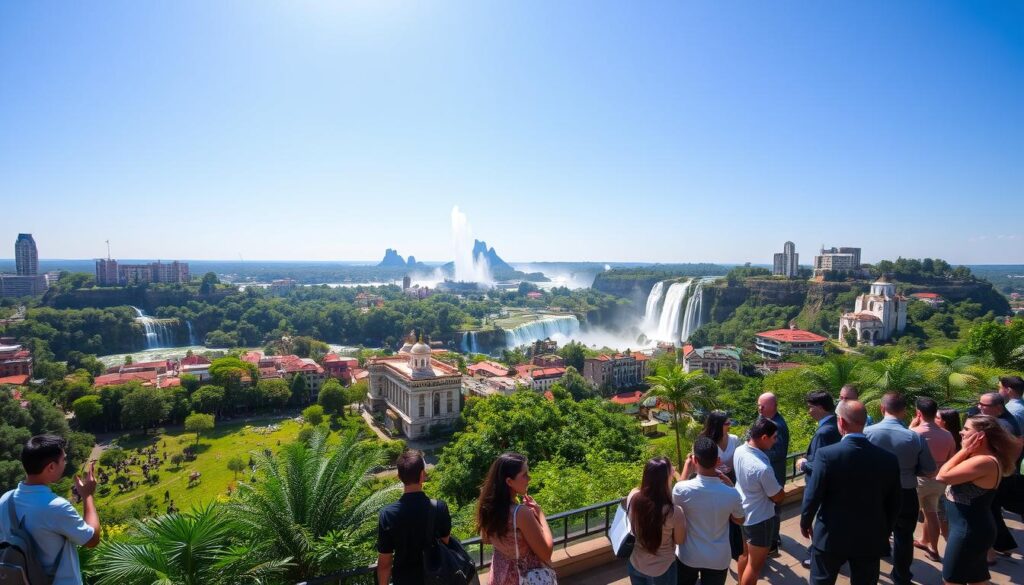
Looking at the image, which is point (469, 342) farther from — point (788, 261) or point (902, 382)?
point (902, 382)

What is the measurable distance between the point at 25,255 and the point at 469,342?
95604 millimetres

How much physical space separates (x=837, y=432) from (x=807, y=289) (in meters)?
67.7

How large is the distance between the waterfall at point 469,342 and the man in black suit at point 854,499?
71333mm

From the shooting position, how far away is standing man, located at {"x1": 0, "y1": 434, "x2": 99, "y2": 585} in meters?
2.57

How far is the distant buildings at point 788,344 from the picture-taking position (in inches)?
1873

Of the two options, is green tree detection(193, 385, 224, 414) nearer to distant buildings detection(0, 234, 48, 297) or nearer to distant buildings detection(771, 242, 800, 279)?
distant buildings detection(771, 242, 800, 279)

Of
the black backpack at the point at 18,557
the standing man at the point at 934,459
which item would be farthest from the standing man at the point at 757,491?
the black backpack at the point at 18,557

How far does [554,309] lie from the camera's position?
10488cm

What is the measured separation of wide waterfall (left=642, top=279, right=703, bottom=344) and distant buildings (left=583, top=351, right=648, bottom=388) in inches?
911

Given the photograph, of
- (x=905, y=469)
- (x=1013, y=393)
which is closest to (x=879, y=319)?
(x=1013, y=393)

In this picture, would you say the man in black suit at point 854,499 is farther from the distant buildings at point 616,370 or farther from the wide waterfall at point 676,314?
the wide waterfall at point 676,314

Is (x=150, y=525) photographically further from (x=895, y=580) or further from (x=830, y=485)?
(x=895, y=580)

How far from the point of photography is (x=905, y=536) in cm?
385

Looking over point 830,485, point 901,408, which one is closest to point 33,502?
point 830,485
